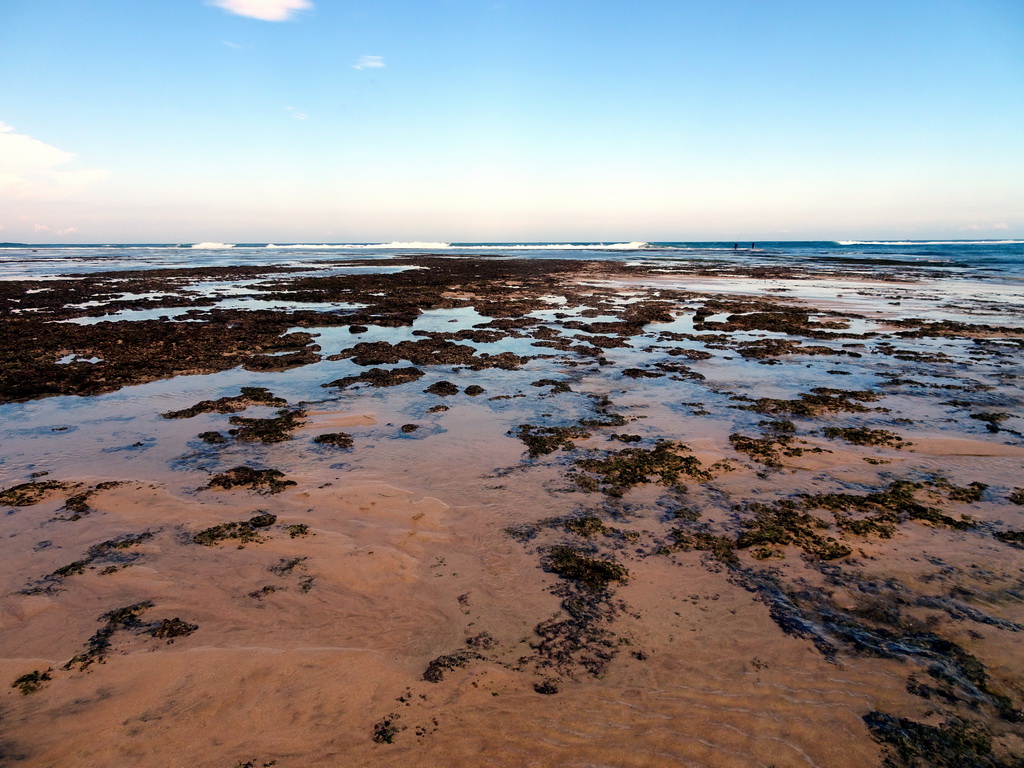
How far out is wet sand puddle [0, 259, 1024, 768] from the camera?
10.8ft

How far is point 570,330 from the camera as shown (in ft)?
56.9

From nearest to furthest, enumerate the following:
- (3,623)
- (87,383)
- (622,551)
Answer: (3,623) < (622,551) < (87,383)

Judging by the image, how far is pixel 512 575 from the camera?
15.8 feet

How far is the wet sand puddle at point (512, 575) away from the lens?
10.8ft

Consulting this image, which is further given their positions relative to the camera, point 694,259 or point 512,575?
point 694,259

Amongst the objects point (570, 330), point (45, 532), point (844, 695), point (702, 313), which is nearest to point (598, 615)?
point (844, 695)

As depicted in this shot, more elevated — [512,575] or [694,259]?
[694,259]

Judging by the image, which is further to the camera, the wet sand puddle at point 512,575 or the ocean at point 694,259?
the ocean at point 694,259

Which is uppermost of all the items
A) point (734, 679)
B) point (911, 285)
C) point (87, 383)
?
point (911, 285)

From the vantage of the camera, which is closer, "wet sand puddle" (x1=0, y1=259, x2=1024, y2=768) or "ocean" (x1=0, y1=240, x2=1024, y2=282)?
"wet sand puddle" (x1=0, y1=259, x2=1024, y2=768)

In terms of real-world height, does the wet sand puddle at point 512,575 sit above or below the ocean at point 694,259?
below

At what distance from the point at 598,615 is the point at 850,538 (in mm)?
3114

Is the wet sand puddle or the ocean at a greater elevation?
the ocean

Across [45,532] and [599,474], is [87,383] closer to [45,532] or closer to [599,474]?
[45,532]
